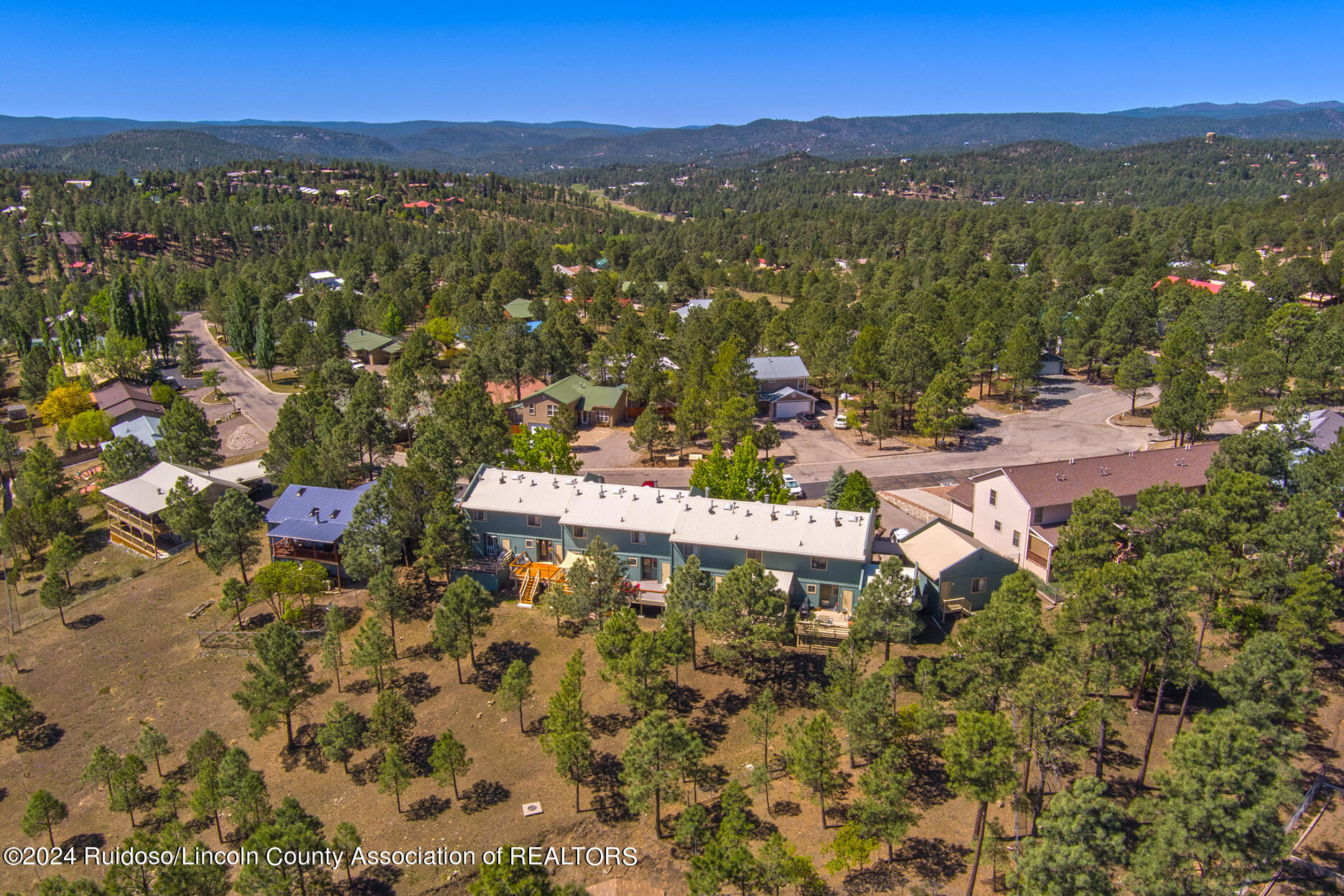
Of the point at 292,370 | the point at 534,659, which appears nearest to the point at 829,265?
the point at 292,370

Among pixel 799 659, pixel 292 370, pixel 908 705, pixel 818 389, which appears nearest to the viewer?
pixel 908 705

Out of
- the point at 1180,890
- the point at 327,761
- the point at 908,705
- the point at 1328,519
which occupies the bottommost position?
the point at 327,761

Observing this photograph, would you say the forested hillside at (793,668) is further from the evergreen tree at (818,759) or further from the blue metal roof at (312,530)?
the blue metal roof at (312,530)

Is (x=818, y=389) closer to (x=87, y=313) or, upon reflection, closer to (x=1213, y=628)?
(x=1213, y=628)

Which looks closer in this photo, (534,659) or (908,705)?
(908,705)

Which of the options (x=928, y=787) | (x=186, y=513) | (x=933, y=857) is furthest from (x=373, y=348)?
(x=933, y=857)

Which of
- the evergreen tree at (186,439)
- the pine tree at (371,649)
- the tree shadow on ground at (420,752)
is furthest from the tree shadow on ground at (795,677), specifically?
the evergreen tree at (186,439)

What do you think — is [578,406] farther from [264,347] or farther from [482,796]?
[482,796]
